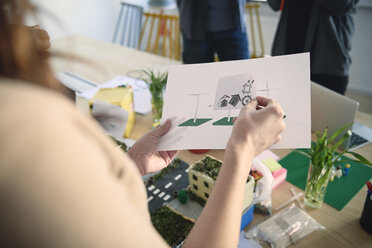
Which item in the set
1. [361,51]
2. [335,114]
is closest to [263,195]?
[335,114]

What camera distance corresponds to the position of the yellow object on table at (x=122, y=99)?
1.22 m

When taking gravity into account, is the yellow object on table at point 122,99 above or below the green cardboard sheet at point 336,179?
above

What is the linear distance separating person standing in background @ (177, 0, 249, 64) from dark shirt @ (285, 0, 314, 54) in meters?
0.35

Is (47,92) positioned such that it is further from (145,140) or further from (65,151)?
(145,140)

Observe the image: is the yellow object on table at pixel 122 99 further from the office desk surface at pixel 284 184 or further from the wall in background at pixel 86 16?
the wall in background at pixel 86 16

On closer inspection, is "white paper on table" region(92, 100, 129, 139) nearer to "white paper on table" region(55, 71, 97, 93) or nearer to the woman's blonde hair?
"white paper on table" region(55, 71, 97, 93)

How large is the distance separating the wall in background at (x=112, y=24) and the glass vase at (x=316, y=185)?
2198 millimetres

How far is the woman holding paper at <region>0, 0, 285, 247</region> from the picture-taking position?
25 centimetres

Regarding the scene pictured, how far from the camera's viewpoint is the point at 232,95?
2.60 ft

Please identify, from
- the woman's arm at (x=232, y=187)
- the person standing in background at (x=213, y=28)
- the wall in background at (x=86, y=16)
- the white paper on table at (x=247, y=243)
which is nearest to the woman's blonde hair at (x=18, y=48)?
the woman's arm at (x=232, y=187)

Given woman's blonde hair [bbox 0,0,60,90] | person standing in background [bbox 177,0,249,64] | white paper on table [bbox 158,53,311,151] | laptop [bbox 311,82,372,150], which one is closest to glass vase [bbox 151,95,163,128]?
white paper on table [bbox 158,53,311,151]

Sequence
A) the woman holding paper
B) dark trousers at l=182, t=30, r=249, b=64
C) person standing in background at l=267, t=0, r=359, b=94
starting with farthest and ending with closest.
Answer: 1. dark trousers at l=182, t=30, r=249, b=64
2. person standing in background at l=267, t=0, r=359, b=94
3. the woman holding paper

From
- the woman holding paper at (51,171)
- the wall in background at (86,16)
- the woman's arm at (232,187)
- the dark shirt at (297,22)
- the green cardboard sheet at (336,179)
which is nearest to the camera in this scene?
the woman holding paper at (51,171)

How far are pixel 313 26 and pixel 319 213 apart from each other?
1069 millimetres
